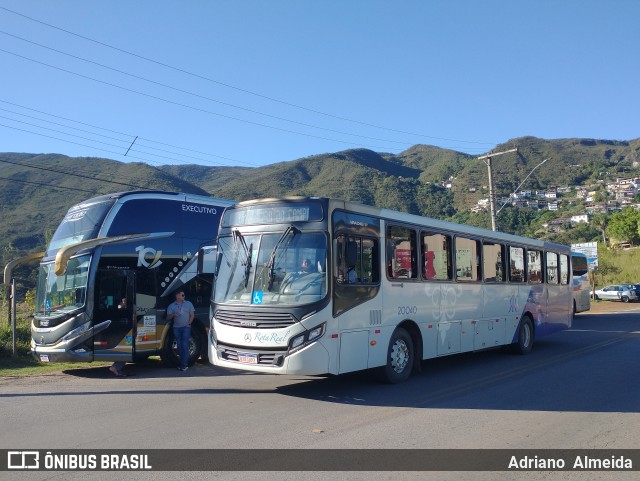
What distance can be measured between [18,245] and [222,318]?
44.4 meters

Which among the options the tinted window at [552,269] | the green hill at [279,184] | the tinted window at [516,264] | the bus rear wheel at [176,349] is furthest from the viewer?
the green hill at [279,184]

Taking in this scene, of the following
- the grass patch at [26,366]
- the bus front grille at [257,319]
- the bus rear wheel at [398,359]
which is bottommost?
the grass patch at [26,366]

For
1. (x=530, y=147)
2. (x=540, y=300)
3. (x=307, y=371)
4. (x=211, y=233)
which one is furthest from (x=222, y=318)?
(x=530, y=147)

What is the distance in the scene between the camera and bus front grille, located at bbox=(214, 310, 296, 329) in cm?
873

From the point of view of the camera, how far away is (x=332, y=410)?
8.34 m

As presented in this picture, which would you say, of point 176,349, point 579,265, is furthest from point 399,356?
point 579,265

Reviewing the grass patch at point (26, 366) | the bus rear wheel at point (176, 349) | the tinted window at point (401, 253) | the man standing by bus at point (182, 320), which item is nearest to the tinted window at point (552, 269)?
the tinted window at point (401, 253)

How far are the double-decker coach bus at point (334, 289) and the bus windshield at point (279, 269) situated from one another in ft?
0.05

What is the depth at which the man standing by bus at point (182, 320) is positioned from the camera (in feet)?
40.8

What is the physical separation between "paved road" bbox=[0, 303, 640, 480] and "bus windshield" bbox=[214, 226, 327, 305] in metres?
1.64

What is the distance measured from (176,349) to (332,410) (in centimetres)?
617

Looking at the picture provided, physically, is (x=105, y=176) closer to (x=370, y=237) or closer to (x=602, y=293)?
(x=602, y=293)

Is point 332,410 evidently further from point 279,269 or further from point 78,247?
point 78,247

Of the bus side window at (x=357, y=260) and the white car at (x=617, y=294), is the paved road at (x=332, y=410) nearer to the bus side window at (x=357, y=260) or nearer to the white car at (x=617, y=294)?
the bus side window at (x=357, y=260)
